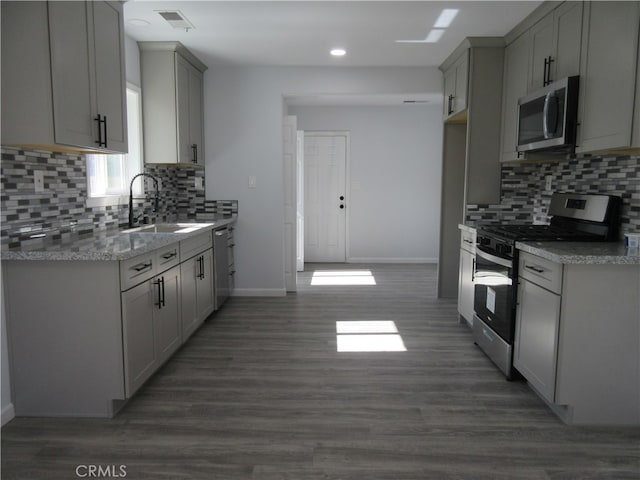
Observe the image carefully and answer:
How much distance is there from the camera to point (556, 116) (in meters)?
2.79

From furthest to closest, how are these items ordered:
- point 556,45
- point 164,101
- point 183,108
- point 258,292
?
point 258,292 → point 183,108 → point 164,101 → point 556,45

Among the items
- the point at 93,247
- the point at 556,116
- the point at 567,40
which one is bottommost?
the point at 93,247

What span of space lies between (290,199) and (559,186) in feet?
8.99

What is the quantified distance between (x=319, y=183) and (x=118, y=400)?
5.28 m

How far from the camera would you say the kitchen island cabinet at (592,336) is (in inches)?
88.7

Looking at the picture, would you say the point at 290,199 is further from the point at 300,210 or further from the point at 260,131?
the point at 300,210

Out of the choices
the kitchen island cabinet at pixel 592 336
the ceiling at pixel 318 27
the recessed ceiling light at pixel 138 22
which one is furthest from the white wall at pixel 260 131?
the kitchen island cabinet at pixel 592 336

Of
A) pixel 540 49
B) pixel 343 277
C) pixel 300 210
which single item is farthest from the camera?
pixel 300 210

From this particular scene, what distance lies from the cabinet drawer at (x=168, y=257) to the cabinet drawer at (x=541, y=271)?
2224mm

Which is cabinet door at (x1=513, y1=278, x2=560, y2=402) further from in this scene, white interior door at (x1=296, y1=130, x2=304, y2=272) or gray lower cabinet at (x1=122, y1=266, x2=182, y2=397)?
white interior door at (x1=296, y1=130, x2=304, y2=272)

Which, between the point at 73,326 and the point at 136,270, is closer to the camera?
the point at 73,326

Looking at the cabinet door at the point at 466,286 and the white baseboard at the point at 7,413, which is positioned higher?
the cabinet door at the point at 466,286

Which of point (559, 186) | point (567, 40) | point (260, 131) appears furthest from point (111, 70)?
point (559, 186)

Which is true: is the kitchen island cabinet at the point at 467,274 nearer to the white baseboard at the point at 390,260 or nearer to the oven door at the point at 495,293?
the oven door at the point at 495,293
